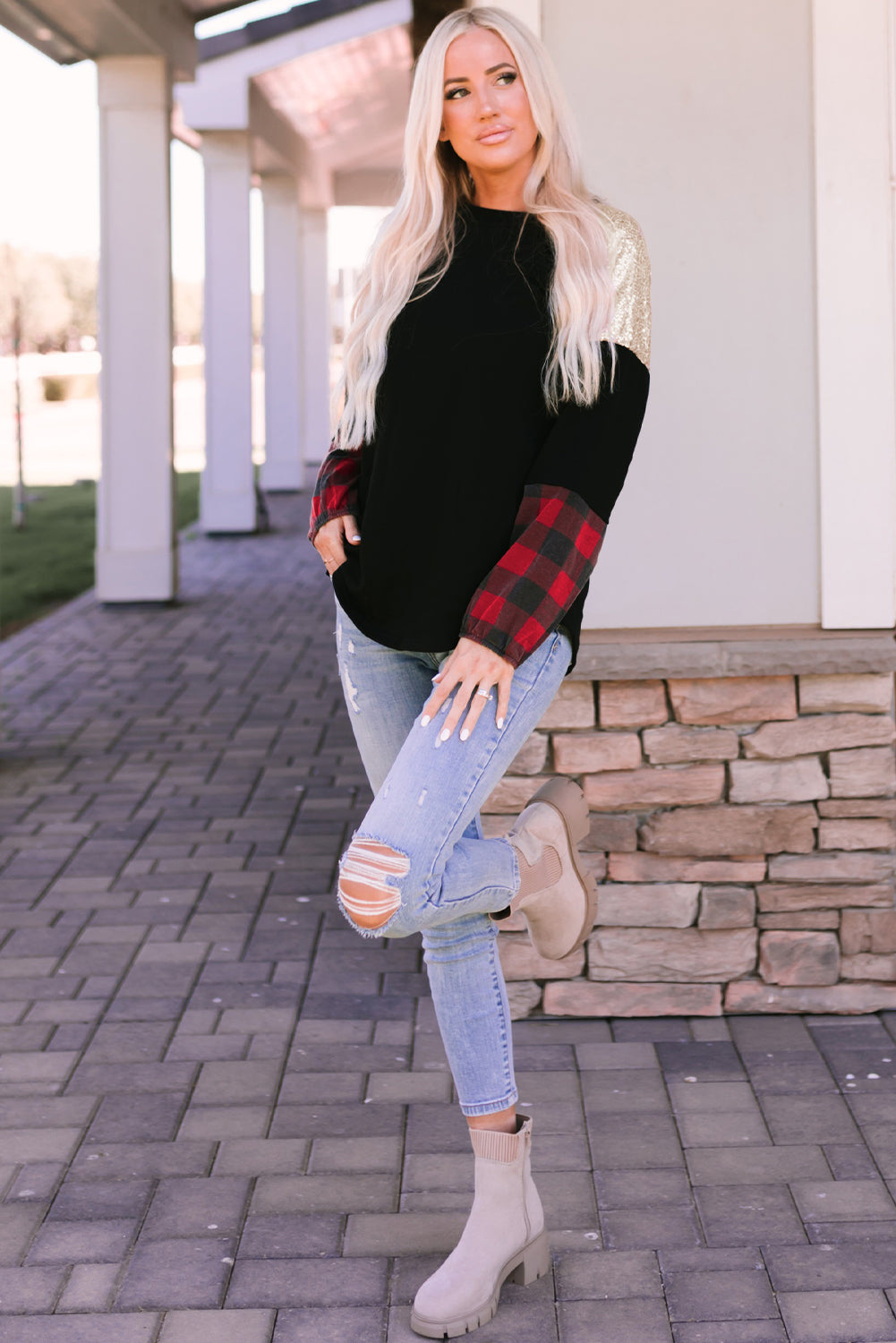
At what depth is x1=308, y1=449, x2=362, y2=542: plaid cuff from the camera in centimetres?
228

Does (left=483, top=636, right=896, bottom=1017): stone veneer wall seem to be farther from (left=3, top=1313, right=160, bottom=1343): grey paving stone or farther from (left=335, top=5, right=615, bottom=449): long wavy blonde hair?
(left=3, top=1313, right=160, bottom=1343): grey paving stone

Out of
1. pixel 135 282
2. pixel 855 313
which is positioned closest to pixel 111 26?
Answer: pixel 135 282

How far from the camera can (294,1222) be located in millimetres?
2486

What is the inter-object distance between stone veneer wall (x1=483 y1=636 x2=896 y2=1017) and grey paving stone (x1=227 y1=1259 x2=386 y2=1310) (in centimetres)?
102

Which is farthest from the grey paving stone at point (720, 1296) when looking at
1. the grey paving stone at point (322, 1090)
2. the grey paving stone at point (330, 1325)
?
the grey paving stone at point (322, 1090)

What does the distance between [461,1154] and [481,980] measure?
653 millimetres

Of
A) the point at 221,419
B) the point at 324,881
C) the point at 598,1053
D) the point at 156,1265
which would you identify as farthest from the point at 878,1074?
the point at 221,419

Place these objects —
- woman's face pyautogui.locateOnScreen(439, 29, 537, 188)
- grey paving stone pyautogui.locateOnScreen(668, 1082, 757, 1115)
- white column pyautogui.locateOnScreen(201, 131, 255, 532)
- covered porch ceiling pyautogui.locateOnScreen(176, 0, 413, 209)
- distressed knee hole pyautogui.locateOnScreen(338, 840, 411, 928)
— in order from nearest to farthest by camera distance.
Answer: distressed knee hole pyautogui.locateOnScreen(338, 840, 411, 928) → woman's face pyautogui.locateOnScreen(439, 29, 537, 188) → grey paving stone pyautogui.locateOnScreen(668, 1082, 757, 1115) → covered porch ceiling pyautogui.locateOnScreen(176, 0, 413, 209) → white column pyautogui.locateOnScreen(201, 131, 255, 532)

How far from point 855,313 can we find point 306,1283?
207 centimetres

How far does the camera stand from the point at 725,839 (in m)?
3.23

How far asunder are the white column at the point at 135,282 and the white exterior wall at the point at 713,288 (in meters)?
6.24

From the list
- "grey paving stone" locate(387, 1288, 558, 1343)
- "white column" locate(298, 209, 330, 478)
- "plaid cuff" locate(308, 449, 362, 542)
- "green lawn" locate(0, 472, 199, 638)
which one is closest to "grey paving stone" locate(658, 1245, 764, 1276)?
"grey paving stone" locate(387, 1288, 558, 1343)

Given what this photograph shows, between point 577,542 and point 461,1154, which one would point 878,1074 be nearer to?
point 461,1154

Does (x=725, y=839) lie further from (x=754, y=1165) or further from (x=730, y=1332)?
(x=730, y=1332)
